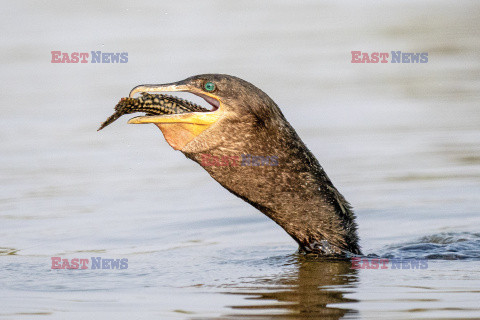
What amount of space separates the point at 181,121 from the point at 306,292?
117cm

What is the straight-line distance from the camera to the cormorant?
6461 mm

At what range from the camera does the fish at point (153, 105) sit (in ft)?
21.7

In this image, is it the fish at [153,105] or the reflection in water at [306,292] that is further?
the fish at [153,105]

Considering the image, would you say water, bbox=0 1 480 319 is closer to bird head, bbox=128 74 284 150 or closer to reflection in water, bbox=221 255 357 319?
reflection in water, bbox=221 255 357 319

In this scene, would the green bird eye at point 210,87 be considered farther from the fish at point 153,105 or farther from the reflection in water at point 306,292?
the reflection in water at point 306,292

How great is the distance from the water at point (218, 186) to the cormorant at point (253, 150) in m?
0.37

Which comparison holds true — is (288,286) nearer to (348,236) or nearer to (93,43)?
(348,236)

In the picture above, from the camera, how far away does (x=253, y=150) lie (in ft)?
21.7

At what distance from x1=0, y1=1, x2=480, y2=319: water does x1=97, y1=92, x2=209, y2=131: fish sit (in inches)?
39.3

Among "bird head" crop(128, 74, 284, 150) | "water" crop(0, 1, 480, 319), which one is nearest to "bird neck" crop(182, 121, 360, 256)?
"bird head" crop(128, 74, 284, 150)

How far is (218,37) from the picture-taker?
14789 mm

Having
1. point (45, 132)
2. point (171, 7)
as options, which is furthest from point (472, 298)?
point (171, 7)

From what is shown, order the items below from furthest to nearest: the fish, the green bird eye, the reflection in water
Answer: the fish < the green bird eye < the reflection in water

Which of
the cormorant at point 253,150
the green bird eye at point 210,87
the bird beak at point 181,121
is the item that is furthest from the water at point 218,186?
the green bird eye at point 210,87
